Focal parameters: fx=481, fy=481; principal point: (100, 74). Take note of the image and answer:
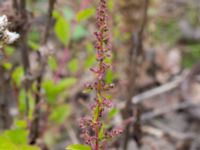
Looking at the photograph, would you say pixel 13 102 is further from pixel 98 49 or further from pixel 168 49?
pixel 98 49

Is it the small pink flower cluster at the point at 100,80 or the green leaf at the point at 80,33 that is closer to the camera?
the small pink flower cluster at the point at 100,80

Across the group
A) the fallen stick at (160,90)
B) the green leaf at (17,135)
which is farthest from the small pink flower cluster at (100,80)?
the fallen stick at (160,90)

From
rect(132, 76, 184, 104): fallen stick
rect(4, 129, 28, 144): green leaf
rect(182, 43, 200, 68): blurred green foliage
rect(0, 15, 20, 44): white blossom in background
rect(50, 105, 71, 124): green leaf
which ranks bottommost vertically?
rect(4, 129, 28, 144): green leaf

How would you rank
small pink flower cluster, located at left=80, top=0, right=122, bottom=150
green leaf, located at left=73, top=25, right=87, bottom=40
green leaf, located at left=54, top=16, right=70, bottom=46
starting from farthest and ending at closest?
1. green leaf, located at left=73, top=25, right=87, bottom=40
2. green leaf, located at left=54, top=16, right=70, bottom=46
3. small pink flower cluster, located at left=80, top=0, right=122, bottom=150

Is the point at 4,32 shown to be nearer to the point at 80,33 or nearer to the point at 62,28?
the point at 62,28

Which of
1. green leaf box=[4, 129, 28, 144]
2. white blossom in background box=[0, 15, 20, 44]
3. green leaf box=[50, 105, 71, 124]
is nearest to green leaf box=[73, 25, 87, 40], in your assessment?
green leaf box=[50, 105, 71, 124]

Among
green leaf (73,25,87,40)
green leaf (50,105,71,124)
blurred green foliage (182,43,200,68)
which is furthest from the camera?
green leaf (73,25,87,40)

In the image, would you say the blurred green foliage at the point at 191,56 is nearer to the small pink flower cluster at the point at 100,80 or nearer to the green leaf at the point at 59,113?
the green leaf at the point at 59,113

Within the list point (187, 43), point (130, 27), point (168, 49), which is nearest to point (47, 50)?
point (130, 27)

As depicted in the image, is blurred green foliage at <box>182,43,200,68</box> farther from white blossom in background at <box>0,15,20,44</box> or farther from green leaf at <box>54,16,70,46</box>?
white blossom in background at <box>0,15,20,44</box>

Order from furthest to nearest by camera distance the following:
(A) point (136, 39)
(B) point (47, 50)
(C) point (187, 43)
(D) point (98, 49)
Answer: (C) point (187, 43) → (A) point (136, 39) → (B) point (47, 50) → (D) point (98, 49)

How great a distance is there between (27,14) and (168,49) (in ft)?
5.88

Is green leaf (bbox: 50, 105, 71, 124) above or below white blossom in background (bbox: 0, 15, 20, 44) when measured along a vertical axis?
below

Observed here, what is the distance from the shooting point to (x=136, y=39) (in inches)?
93.4
